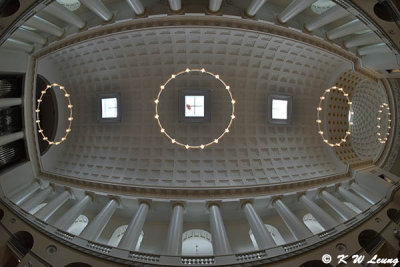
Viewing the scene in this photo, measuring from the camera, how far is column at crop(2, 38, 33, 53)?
20466mm

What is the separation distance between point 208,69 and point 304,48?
8.92 m

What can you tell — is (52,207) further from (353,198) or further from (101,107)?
(353,198)

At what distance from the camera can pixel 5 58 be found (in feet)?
65.4

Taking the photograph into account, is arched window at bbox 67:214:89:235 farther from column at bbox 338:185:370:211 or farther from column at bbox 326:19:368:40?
column at bbox 326:19:368:40

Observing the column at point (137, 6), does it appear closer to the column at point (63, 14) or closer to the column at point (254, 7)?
the column at point (63, 14)

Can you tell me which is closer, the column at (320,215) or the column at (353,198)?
the column at (320,215)

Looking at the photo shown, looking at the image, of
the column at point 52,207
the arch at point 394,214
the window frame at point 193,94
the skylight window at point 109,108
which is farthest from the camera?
the skylight window at point 109,108

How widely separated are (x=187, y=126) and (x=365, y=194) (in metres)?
16.8

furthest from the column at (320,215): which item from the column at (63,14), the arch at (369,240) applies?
the column at (63,14)

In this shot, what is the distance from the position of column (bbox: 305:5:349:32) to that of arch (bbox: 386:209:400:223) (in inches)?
558

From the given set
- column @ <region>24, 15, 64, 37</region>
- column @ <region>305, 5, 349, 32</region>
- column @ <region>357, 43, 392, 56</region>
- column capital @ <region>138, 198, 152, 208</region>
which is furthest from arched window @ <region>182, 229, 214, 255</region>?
column @ <region>357, 43, 392, 56</region>

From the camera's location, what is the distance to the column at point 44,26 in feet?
65.0

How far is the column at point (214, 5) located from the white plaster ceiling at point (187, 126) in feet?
14.6

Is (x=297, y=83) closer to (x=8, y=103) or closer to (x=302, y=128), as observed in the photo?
(x=302, y=128)
